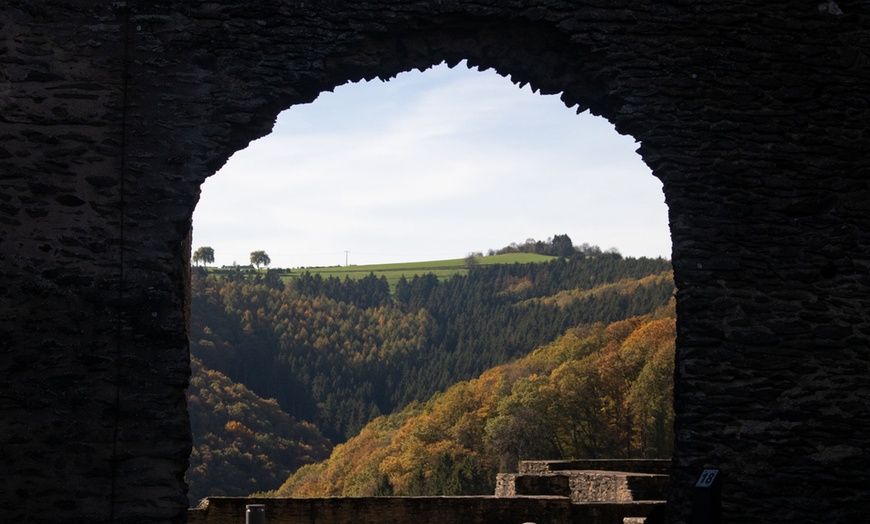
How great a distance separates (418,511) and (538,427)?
102 ft

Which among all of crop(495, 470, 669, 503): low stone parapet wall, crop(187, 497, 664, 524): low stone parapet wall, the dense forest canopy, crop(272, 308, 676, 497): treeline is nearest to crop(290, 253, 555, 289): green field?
the dense forest canopy

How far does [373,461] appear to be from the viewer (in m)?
53.8

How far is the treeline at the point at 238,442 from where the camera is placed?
48031 mm

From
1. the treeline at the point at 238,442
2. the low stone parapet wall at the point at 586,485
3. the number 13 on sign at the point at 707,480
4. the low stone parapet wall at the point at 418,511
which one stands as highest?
the number 13 on sign at the point at 707,480

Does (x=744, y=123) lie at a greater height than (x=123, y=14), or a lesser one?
lesser

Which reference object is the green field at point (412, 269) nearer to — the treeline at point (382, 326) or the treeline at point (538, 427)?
the treeline at point (382, 326)

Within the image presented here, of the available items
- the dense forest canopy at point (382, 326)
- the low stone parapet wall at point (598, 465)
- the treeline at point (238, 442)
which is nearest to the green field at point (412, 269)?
the dense forest canopy at point (382, 326)

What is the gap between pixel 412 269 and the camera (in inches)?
4304

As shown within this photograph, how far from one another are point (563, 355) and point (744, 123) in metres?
50.1

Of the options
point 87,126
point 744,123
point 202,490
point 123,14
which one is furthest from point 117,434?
point 202,490

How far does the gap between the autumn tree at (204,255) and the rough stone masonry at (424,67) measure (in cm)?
9059

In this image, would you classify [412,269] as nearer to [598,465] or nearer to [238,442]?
[238,442]

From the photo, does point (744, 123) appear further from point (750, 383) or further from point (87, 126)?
point (87, 126)

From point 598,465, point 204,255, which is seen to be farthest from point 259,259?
point 598,465
